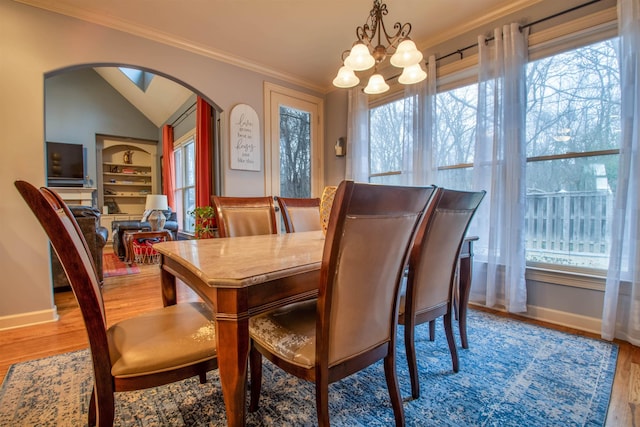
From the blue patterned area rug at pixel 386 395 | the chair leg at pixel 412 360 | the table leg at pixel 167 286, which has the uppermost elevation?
the table leg at pixel 167 286

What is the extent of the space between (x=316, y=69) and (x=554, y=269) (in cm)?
327

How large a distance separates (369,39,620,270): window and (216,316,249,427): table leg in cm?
253

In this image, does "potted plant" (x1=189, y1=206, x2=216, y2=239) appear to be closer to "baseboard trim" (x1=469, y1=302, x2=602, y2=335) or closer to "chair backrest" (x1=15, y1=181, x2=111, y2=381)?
"chair backrest" (x1=15, y1=181, x2=111, y2=381)

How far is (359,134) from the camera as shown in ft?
12.0

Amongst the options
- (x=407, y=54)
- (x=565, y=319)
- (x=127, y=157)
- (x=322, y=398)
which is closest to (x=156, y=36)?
(x=407, y=54)

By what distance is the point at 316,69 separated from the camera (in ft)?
12.0

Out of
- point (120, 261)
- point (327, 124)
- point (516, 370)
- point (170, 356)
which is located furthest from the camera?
point (120, 261)

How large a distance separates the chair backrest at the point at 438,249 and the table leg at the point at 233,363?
0.78 meters

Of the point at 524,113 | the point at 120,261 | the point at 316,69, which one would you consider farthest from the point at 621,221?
the point at 120,261

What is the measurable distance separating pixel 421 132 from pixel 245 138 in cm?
200

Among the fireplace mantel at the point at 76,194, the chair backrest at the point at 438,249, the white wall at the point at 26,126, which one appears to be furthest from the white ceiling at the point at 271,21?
the fireplace mantel at the point at 76,194

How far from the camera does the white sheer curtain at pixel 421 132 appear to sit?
9.64 feet

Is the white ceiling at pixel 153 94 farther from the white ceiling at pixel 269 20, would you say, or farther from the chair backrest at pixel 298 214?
the chair backrest at pixel 298 214

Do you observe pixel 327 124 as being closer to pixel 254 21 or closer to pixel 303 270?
pixel 254 21
